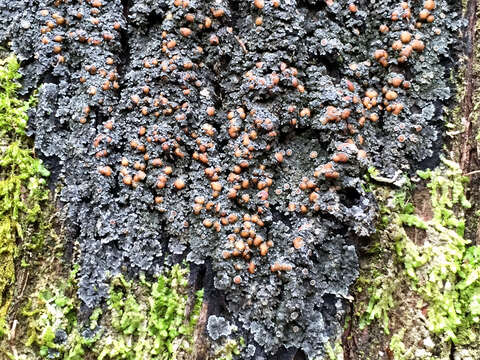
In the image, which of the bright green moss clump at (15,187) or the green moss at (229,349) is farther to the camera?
the bright green moss clump at (15,187)

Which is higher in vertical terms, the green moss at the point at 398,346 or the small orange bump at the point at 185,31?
the small orange bump at the point at 185,31

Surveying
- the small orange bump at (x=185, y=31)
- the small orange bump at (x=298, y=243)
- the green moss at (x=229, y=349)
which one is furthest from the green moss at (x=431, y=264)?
the small orange bump at (x=185, y=31)

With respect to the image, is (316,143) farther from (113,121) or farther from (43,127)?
(43,127)

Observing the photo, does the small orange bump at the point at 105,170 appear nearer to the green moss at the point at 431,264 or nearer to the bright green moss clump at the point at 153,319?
the bright green moss clump at the point at 153,319

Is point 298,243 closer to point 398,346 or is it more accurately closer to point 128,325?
point 398,346

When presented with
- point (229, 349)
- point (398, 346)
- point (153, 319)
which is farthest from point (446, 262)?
point (153, 319)

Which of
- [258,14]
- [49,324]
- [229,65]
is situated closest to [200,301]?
[49,324]
